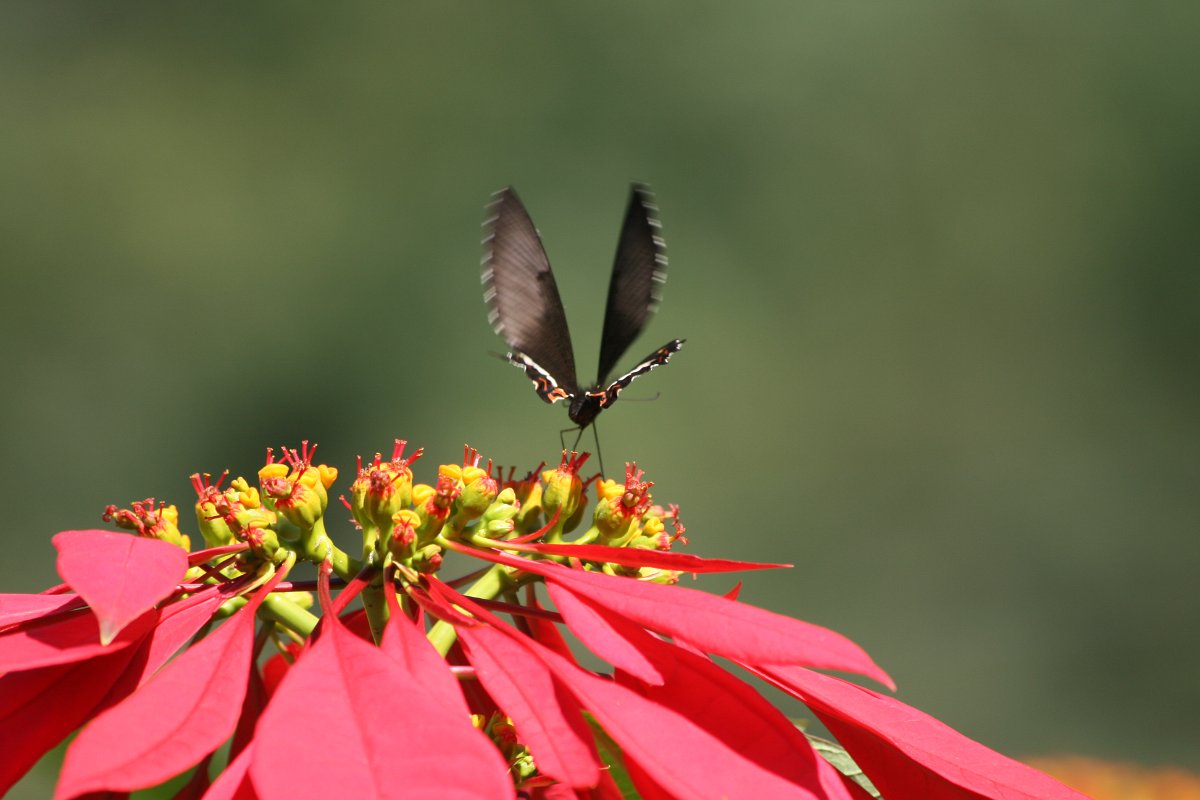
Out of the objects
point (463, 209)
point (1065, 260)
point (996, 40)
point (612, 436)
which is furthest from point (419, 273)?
point (996, 40)

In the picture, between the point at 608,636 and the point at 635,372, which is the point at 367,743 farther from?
the point at 635,372

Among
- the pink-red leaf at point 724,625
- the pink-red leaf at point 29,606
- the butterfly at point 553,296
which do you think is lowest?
→ the pink-red leaf at point 724,625

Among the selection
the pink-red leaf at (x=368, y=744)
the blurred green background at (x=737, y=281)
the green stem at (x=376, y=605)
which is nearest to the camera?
the pink-red leaf at (x=368, y=744)

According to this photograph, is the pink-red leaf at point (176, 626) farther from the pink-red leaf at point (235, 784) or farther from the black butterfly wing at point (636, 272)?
the black butterfly wing at point (636, 272)

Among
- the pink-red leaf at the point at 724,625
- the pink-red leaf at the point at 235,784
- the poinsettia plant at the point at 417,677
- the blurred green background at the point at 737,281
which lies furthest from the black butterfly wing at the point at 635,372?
the blurred green background at the point at 737,281

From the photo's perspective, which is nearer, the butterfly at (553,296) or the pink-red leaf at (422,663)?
the pink-red leaf at (422,663)

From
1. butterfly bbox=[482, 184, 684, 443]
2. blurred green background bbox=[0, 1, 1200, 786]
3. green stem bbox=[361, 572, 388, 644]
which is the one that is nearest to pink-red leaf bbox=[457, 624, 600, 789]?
green stem bbox=[361, 572, 388, 644]

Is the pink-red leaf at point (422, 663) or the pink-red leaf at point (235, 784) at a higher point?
the pink-red leaf at point (422, 663)
